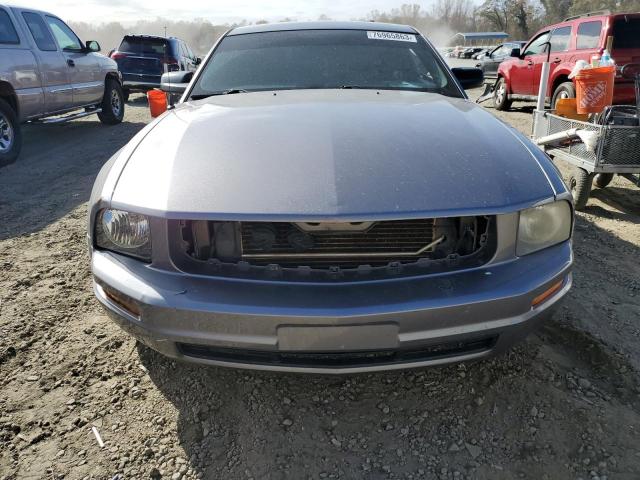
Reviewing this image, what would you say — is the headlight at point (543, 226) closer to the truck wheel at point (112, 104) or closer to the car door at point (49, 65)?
the car door at point (49, 65)

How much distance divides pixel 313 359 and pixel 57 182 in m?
4.70

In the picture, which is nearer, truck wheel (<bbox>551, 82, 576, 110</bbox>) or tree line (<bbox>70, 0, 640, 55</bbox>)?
truck wheel (<bbox>551, 82, 576, 110</bbox>)

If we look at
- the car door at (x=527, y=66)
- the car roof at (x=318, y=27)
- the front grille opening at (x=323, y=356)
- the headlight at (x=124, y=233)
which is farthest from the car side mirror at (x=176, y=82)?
the car door at (x=527, y=66)

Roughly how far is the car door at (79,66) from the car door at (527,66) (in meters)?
8.05

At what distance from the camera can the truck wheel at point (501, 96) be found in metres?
10.8

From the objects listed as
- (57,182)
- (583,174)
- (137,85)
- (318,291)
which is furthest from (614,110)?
(137,85)

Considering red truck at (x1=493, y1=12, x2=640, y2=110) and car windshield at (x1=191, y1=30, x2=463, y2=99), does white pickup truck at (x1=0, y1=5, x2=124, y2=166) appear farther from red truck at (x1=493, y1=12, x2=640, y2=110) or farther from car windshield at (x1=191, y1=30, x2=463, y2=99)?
red truck at (x1=493, y1=12, x2=640, y2=110)

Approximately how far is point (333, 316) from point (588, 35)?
28.1 ft

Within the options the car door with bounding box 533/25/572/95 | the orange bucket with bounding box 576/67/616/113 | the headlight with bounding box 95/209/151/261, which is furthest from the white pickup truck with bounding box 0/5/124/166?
the car door with bounding box 533/25/572/95

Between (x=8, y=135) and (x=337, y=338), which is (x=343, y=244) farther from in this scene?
(x=8, y=135)

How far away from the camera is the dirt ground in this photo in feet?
5.68

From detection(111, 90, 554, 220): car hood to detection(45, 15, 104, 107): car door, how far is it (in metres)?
6.28

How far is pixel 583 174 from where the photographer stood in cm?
432

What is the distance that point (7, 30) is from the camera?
621 cm
